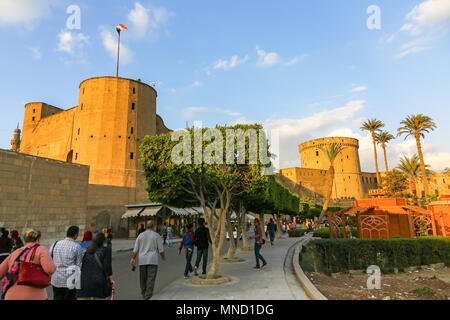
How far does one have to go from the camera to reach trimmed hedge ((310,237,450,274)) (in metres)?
10.5

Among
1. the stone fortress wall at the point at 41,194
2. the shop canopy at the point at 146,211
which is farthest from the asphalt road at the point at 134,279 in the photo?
the shop canopy at the point at 146,211

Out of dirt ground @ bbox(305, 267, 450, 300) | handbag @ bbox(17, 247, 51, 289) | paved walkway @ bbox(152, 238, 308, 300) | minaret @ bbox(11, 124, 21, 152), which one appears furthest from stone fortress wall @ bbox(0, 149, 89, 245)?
minaret @ bbox(11, 124, 21, 152)

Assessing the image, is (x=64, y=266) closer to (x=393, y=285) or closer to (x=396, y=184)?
(x=393, y=285)

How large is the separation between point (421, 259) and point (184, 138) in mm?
11409

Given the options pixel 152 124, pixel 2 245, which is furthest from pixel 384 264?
pixel 152 124

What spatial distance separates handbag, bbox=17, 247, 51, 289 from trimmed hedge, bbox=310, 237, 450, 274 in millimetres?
9248

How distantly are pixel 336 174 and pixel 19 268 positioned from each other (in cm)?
8984

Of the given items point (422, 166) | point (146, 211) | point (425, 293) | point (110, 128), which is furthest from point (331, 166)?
point (110, 128)

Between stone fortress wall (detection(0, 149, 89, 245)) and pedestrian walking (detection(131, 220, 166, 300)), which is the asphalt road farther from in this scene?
stone fortress wall (detection(0, 149, 89, 245))

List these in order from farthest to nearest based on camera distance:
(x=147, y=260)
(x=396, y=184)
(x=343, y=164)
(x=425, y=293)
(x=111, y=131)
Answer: (x=343, y=164) < (x=396, y=184) < (x=111, y=131) < (x=425, y=293) < (x=147, y=260)

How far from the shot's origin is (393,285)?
942cm
